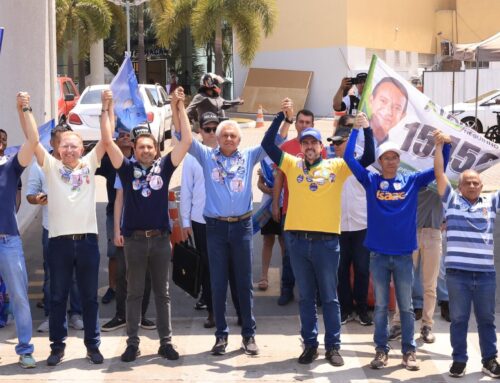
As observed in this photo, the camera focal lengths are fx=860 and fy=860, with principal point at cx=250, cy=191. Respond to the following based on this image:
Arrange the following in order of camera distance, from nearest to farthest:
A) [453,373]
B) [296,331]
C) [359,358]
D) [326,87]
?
1. [453,373]
2. [359,358]
3. [296,331]
4. [326,87]

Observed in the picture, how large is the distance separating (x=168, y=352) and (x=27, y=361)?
44.5 inches

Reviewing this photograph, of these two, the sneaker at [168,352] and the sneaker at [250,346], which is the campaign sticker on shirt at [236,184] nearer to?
the sneaker at [250,346]

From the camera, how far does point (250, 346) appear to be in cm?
724

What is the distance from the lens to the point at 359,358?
7.15 metres

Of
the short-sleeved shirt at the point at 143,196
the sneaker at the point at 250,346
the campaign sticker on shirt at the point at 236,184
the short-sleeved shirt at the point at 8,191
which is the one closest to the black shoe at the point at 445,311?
the sneaker at the point at 250,346

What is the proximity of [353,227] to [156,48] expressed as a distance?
120 ft

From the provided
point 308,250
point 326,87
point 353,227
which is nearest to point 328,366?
point 308,250

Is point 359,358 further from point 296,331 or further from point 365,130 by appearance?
point 365,130

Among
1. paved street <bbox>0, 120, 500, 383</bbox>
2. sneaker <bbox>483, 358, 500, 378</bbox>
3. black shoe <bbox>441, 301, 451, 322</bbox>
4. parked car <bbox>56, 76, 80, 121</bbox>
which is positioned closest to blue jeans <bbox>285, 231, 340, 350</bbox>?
paved street <bbox>0, 120, 500, 383</bbox>

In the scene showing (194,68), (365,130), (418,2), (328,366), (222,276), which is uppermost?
(418,2)

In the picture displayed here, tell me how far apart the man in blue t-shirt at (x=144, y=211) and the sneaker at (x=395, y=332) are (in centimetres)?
193

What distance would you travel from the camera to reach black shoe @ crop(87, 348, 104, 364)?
22.9 ft

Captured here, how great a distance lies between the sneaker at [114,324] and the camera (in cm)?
793

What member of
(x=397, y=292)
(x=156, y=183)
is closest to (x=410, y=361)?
(x=397, y=292)
